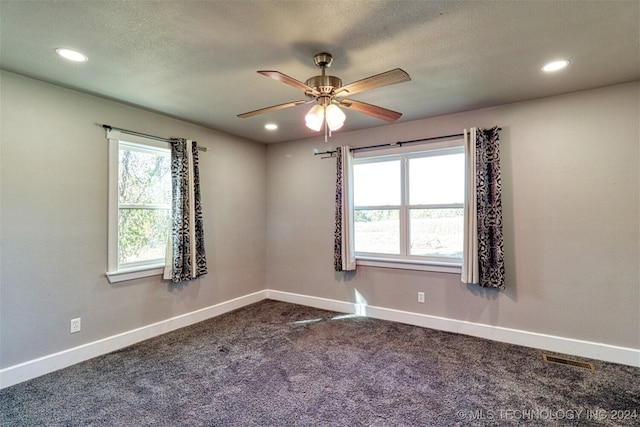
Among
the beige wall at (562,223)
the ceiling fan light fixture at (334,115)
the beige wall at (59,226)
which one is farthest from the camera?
the beige wall at (562,223)

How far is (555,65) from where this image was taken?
96.7 inches

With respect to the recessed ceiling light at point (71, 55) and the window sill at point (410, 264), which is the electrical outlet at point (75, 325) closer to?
the recessed ceiling light at point (71, 55)

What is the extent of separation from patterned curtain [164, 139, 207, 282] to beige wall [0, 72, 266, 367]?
24 centimetres

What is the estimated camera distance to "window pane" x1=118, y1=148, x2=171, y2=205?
11.0 ft

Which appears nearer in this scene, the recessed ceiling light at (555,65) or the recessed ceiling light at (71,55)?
the recessed ceiling light at (71,55)

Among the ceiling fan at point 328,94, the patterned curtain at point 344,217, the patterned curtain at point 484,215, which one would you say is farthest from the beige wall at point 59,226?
the patterned curtain at point 484,215

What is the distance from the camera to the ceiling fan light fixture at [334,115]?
2156mm

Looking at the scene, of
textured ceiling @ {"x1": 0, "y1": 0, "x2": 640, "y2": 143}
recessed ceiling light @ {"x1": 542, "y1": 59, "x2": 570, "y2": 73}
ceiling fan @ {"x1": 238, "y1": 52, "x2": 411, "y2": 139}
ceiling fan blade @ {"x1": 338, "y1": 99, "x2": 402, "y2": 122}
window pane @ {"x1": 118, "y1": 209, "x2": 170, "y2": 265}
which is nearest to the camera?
textured ceiling @ {"x1": 0, "y1": 0, "x2": 640, "y2": 143}

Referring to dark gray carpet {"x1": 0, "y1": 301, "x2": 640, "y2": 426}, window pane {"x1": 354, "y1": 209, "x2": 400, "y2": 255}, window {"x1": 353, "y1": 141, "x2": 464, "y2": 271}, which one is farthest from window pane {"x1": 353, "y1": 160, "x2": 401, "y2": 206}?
dark gray carpet {"x1": 0, "y1": 301, "x2": 640, "y2": 426}

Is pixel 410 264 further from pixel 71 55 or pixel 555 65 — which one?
pixel 71 55

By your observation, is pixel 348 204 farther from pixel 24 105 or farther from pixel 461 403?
pixel 24 105

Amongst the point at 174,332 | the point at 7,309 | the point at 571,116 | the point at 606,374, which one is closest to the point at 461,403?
the point at 606,374

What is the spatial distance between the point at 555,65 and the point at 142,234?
419 centimetres

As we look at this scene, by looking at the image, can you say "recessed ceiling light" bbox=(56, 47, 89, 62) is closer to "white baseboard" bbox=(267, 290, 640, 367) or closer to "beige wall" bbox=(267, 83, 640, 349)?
"beige wall" bbox=(267, 83, 640, 349)
